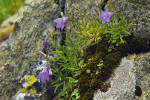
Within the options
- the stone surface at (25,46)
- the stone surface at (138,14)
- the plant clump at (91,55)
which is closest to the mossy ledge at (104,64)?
the plant clump at (91,55)

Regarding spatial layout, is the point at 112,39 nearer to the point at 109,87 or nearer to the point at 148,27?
the point at 148,27

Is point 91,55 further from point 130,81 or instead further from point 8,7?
point 8,7

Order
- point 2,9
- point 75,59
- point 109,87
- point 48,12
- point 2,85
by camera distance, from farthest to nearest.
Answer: point 2,9, point 48,12, point 2,85, point 75,59, point 109,87

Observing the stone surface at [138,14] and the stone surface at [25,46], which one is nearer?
the stone surface at [138,14]

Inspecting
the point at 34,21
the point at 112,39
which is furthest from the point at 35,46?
the point at 112,39

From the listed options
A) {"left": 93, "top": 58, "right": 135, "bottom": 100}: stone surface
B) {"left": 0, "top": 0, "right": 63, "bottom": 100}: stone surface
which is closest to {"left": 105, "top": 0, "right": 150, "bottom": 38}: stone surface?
{"left": 93, "top": 58, "right": 135, "bottom": 100}: stone surface

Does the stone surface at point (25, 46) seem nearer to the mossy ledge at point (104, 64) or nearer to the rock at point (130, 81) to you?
the mossy ledge at point (104, 64)

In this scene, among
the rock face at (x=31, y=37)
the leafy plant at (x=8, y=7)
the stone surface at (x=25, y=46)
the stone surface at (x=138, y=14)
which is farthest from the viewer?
the leafy plant at (x=8, y=7)

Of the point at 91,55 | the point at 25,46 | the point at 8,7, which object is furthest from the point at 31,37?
the point at 8,7

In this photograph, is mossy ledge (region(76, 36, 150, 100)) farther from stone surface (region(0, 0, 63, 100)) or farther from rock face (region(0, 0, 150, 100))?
stone surface (region(0, 0, 63, 100))
